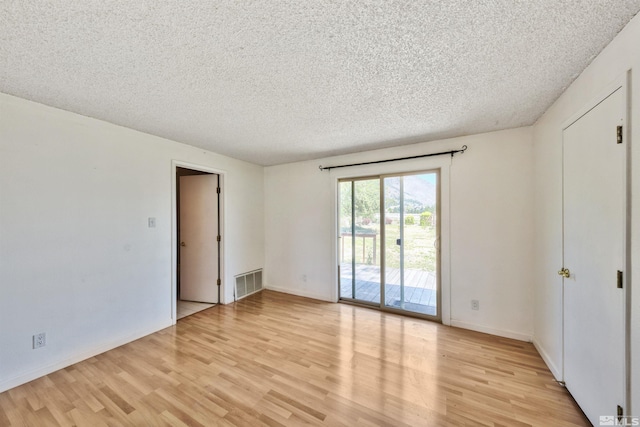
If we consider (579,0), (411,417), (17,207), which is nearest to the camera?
(579,0)

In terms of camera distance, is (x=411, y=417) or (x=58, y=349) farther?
(x=58, y=349)

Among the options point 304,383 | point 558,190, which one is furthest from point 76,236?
point 558,190

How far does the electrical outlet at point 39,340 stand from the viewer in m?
2.00

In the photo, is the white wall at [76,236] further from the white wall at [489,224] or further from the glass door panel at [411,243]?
the glass door panel at [411,243]

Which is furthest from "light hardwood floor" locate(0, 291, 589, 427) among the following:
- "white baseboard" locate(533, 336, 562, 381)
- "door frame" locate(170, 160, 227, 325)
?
"door frame" locate(170, 160, 227, 325)

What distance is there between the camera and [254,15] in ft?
3.70

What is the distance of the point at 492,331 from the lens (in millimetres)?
2725

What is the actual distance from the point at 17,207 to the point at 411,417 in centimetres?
347

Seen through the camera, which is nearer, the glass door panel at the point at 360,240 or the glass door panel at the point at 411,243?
the glass door panel at the point at 411,243

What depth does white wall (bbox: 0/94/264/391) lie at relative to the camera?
1.92 meters

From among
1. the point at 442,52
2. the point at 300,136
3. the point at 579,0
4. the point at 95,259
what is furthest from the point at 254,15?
the point at 95,259

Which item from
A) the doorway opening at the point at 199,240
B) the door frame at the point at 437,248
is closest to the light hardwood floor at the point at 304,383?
the door frame at the point at 437,248

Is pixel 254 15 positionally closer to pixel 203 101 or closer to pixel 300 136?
pixel 203 101

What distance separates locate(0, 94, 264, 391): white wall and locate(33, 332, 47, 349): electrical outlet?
0.10 feet
